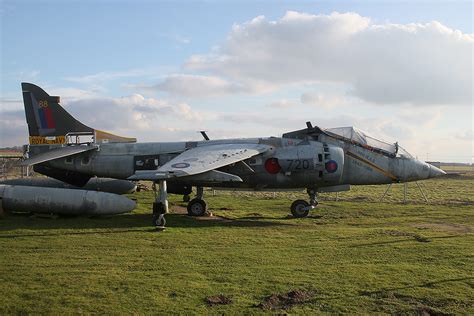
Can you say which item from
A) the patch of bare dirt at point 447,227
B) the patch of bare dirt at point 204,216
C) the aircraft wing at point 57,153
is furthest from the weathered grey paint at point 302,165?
the patch of bare dirt at point 447,227

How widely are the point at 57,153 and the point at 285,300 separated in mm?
12192

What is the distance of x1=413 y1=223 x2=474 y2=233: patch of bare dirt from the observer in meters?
12.4

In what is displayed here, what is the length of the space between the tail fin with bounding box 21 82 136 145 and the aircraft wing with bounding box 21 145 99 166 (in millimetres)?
859

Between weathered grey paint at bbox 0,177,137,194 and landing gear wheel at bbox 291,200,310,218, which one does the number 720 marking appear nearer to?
landing gear wheel at bbox 291,200,310,218

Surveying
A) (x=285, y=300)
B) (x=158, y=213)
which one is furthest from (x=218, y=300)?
(x=158, y=213)

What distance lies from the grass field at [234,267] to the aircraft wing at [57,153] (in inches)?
82.7

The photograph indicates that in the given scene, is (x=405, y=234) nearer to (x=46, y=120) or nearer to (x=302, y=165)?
(x=302, y=165)

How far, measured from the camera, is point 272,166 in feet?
50.1

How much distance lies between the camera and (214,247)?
9.82 m

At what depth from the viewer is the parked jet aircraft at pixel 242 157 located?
1491 centimetres

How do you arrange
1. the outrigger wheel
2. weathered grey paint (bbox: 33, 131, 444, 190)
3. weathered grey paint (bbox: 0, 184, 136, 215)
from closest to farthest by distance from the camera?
the outrigger wheel, weathered grey paint (bbox: 0, 184, 136, 215), weathered grey paint (bbox: 33, 131, 444, 190)

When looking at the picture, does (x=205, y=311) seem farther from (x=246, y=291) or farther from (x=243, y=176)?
(x=243, y=176)

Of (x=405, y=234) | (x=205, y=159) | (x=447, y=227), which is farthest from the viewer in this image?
(x=205, y=159)

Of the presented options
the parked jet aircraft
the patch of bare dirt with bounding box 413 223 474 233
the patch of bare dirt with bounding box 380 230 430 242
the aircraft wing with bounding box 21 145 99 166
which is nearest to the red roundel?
the parked jet aircraft
